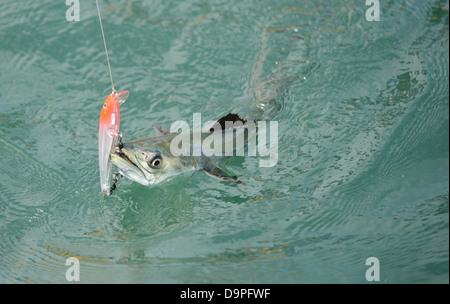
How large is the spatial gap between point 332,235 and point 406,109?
6.37 feet

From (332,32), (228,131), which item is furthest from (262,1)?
(228,131)

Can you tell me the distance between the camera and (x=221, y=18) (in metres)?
6.74

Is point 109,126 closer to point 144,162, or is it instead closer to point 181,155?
point 144,162

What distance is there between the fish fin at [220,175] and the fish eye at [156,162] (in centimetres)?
49

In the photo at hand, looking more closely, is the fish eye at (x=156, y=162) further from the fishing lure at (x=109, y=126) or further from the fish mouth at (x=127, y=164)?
the fishing lure at (x=109, y=126)

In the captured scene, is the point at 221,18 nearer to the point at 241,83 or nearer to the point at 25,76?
the point at 241,83

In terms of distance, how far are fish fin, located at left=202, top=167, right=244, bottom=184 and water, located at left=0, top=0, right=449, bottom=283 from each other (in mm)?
243

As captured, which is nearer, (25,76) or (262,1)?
(25,76)

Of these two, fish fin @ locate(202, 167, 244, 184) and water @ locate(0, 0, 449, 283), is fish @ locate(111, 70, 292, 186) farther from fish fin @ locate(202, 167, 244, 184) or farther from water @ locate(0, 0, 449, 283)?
water @ locate(0, 0, 449, 283)

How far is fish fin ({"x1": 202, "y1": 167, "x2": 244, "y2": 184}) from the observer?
425 cm

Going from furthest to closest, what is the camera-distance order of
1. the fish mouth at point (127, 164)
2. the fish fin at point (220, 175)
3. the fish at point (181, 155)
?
the fish fin at point (220, 175)
the fish at point (181, 155)
the fish mouth at point (127, 164)

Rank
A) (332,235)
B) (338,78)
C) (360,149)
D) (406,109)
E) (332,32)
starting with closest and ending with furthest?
(332,235), (360,149), (406,109), (338,78), (332,32)

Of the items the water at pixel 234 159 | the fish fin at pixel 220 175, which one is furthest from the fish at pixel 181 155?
the water at pixel 234 159

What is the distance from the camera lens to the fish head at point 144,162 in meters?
3.85
